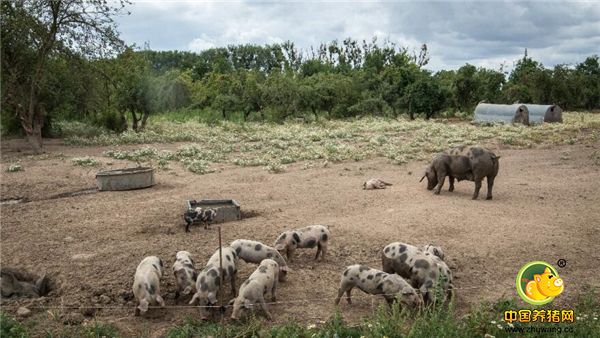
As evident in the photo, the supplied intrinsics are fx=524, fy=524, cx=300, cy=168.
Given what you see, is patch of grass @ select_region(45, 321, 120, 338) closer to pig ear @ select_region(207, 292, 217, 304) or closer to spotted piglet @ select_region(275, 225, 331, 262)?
pig ear @ select_region(207, 292, 217, 304)

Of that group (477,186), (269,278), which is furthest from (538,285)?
(477,186)

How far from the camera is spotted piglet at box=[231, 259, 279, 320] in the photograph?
21.5 ft

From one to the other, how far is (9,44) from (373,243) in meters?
21.5

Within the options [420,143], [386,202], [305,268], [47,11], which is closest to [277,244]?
[305,268]

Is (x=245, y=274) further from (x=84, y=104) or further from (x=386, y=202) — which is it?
(x=84, y=104)

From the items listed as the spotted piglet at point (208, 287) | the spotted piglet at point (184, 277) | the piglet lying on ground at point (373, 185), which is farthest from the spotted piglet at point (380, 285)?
the piglet lying on ground at point (373, 185)

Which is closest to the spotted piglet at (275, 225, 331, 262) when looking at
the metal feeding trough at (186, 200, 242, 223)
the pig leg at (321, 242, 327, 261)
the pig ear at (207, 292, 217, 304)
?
the pig leg at (321, 242, 327, 261)

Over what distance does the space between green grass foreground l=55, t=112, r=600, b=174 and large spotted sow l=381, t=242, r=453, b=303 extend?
426 inches

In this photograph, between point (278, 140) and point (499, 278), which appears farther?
point (278, 140)

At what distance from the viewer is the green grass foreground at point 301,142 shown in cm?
2077

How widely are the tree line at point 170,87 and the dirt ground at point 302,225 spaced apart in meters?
9.02

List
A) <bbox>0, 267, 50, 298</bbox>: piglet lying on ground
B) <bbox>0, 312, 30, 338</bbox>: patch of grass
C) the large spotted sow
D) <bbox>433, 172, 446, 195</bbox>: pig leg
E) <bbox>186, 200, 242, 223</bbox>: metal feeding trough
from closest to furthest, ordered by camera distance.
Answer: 1. <bbox>0, 312, 30, 338</bbox>: patch of grass
2. the large spotted sow
3. <bbox>0, 267, 50, 298</bbox>: piglet lying on ground
4. <bbox>186, 200, 242, 223</bbox>: metal feeding trough
5. <bbox>433, 172, 446, 195</bbox>: pig leg

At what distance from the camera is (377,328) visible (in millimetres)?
5844

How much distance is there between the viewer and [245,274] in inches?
333
